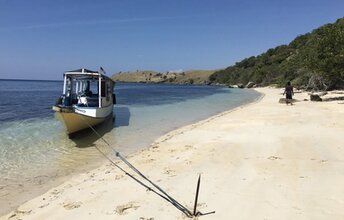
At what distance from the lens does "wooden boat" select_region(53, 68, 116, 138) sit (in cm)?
1680

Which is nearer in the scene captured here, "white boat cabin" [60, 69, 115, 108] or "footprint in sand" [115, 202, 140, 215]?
"footprint in sand" [115, 202, 140, 215]

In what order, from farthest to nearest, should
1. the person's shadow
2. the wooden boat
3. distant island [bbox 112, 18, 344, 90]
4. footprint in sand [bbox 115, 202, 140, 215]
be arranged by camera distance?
1. distant island [bbox 112, 18, 344, 90]
2. the wooden boat
3. the person's shadow
4. footprint in sand [bbox 115, 202, 140, 215]

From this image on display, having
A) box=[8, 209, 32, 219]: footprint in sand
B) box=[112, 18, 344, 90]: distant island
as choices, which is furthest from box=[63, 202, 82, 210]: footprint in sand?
box=[112, 18, 344, 90]: distant island

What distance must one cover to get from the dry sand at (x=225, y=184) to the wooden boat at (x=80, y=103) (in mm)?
5371

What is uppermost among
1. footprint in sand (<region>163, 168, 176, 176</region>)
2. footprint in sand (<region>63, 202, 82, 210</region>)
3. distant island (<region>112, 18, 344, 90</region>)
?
distant island (<region>112, 18, 344, 90</region>)

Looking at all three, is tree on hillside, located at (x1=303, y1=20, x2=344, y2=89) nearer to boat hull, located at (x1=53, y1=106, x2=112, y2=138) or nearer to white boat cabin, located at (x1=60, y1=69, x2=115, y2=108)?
white boat cabin, located at (x1=60, y1=69, x2=115, y2=108)

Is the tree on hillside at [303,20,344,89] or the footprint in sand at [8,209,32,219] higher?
the tree on hillside at [303,20,344,89]

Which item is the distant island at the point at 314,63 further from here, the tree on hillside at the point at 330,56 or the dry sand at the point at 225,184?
the dry sand at the point at 225,184

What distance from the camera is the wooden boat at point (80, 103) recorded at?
16797mm

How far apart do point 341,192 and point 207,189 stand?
2.62 meters

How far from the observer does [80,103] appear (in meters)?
20.8

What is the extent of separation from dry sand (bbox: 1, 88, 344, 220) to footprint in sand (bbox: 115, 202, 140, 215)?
2 cm

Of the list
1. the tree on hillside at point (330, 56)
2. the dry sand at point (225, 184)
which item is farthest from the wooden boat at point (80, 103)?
the tree on hillside at point (330, 56)

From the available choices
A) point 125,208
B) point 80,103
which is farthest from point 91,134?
point 125,208
